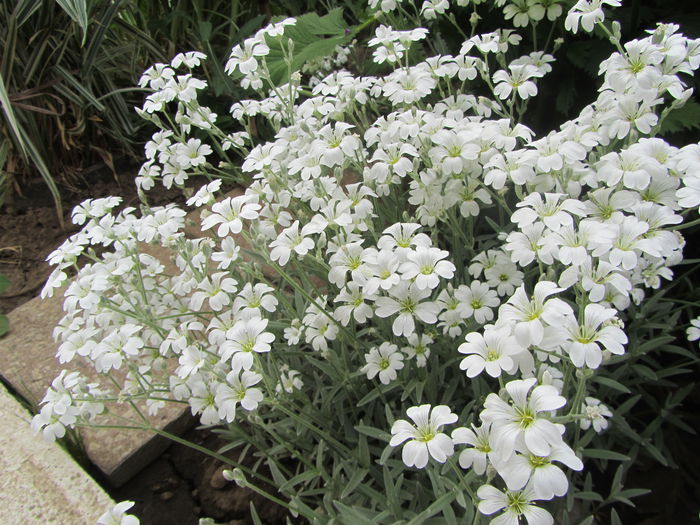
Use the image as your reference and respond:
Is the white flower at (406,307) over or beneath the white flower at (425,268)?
beneath

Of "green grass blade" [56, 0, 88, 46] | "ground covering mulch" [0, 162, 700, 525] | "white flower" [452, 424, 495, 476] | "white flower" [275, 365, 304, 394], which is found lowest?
"ground covering mulch" [0, 162, 700, 525]

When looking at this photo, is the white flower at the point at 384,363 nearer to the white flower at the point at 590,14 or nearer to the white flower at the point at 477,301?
the white flower at the point at 477,301

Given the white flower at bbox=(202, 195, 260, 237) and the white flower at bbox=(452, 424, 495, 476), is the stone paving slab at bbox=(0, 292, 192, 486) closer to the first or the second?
the white flower at bbox=(202, 195, 260, 237)

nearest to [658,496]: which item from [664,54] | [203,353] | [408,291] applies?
[408,291]

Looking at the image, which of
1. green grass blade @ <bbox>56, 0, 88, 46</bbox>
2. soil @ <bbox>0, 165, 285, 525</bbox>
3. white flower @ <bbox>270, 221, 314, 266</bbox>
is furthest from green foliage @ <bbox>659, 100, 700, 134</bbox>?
green grass blade @ <bbox>56, 0, 88, 46</bbox>

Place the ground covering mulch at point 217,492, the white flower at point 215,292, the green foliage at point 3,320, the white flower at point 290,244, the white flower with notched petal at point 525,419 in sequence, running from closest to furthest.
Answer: the white flower with notched petal at point 525,419
the white flower at point 290,244
the white flower at point 215,292
the ground covering mulch at point 217,492
the green foliage at point 3,320

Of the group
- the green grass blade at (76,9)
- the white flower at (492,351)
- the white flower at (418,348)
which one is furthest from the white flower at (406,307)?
the green grass blade at (76,9)
